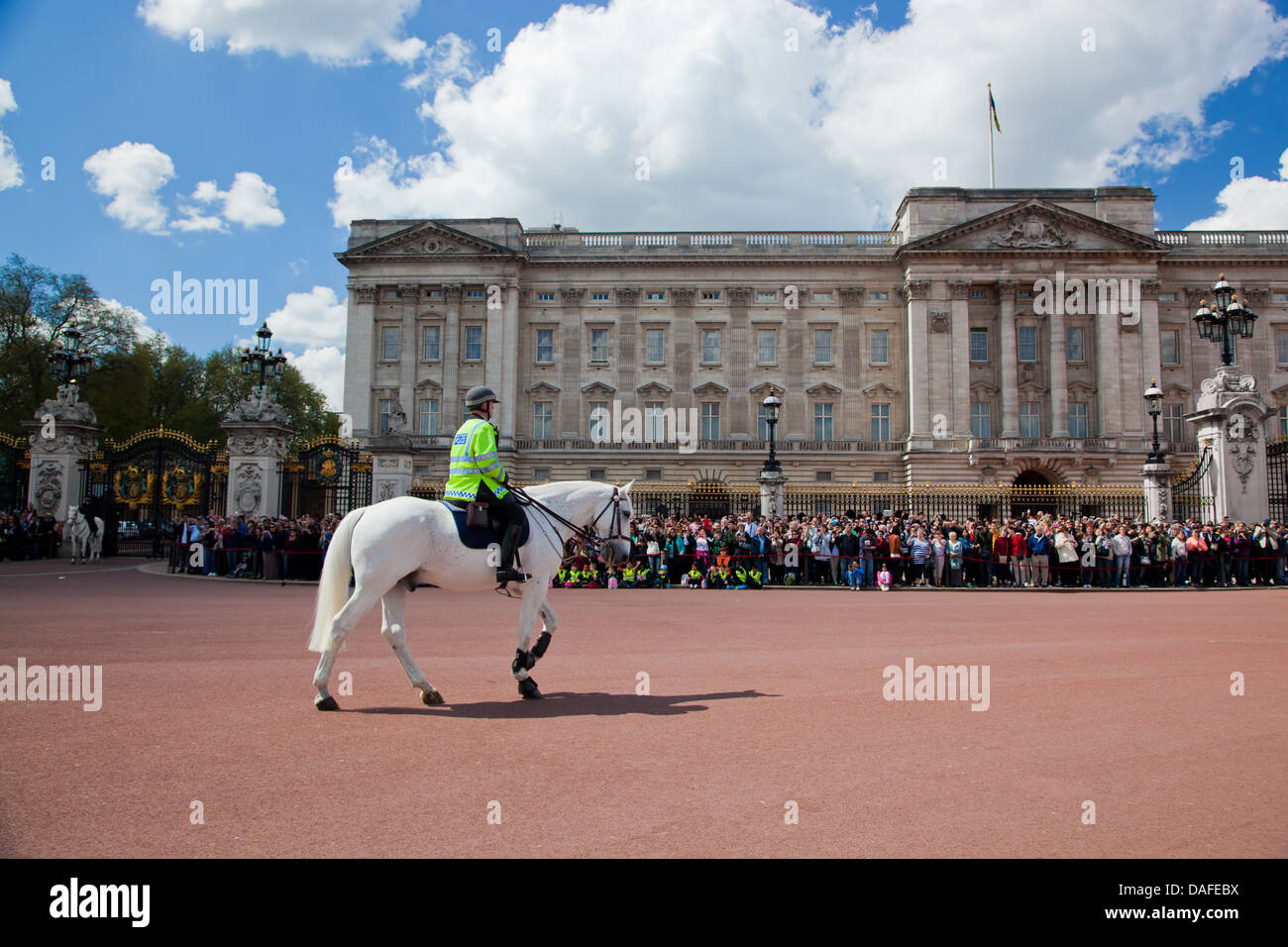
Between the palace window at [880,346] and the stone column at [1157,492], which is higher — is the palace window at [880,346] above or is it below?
above

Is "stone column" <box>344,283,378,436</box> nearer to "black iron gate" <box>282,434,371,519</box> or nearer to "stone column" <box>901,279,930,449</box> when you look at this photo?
"black iron gate" <box>282,434,371,519</box>

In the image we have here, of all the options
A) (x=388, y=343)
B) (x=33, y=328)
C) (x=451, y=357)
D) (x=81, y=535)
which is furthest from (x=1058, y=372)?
(x=33, y=328)

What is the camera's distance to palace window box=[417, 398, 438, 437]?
5031 centimetres

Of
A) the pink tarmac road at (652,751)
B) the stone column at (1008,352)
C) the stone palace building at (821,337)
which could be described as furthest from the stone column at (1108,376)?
the pink tarmac road at (652,751)

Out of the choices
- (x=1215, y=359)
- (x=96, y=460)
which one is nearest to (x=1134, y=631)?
(x=96, y=460)

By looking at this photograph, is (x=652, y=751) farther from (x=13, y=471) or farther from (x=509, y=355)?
(x=509, y=355)

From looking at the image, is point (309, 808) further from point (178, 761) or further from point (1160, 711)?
point (1160, 711)

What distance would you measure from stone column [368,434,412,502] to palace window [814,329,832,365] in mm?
32513

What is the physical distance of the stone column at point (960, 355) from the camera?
47.4 m

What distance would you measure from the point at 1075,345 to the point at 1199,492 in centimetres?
2926

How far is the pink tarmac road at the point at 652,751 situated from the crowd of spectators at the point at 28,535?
18003 mm

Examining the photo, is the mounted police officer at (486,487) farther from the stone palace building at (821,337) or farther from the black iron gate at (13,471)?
the stone palace building at (821,337)

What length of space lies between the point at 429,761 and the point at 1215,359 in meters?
56.1

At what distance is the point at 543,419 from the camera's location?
167 feet
